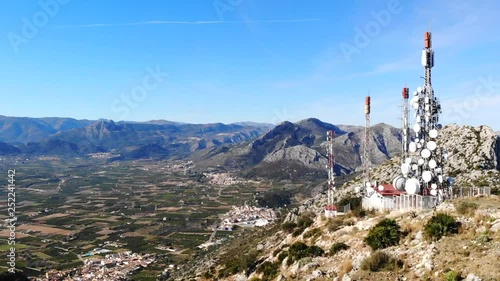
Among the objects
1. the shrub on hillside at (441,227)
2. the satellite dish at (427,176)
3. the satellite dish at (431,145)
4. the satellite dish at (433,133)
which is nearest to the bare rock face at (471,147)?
the satellite dish at (433,133)

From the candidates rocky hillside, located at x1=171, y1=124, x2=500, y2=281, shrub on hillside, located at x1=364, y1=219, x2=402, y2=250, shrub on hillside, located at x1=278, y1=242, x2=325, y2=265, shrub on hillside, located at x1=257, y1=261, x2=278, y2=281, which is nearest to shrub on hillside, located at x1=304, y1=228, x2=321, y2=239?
rocky hillside, located at x1=171, y1=124, x2=500, y2=281

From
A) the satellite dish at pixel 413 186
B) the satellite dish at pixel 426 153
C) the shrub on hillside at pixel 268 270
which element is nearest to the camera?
the shrub on hillside at pixel 268 270

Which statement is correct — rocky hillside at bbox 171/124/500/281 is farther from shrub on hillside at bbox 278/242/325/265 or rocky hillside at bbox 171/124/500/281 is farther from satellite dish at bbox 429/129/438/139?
satellite dish at bbox 429/129/438/139

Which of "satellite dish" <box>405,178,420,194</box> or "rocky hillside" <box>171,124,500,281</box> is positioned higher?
"satellite dish" <box>405,178,420,194</box>

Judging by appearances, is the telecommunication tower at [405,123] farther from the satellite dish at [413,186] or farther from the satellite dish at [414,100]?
the satellite dish at [413,186]

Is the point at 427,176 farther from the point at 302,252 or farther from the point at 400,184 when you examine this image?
the point at 302,252

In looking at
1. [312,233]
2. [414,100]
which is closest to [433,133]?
[414,100]
